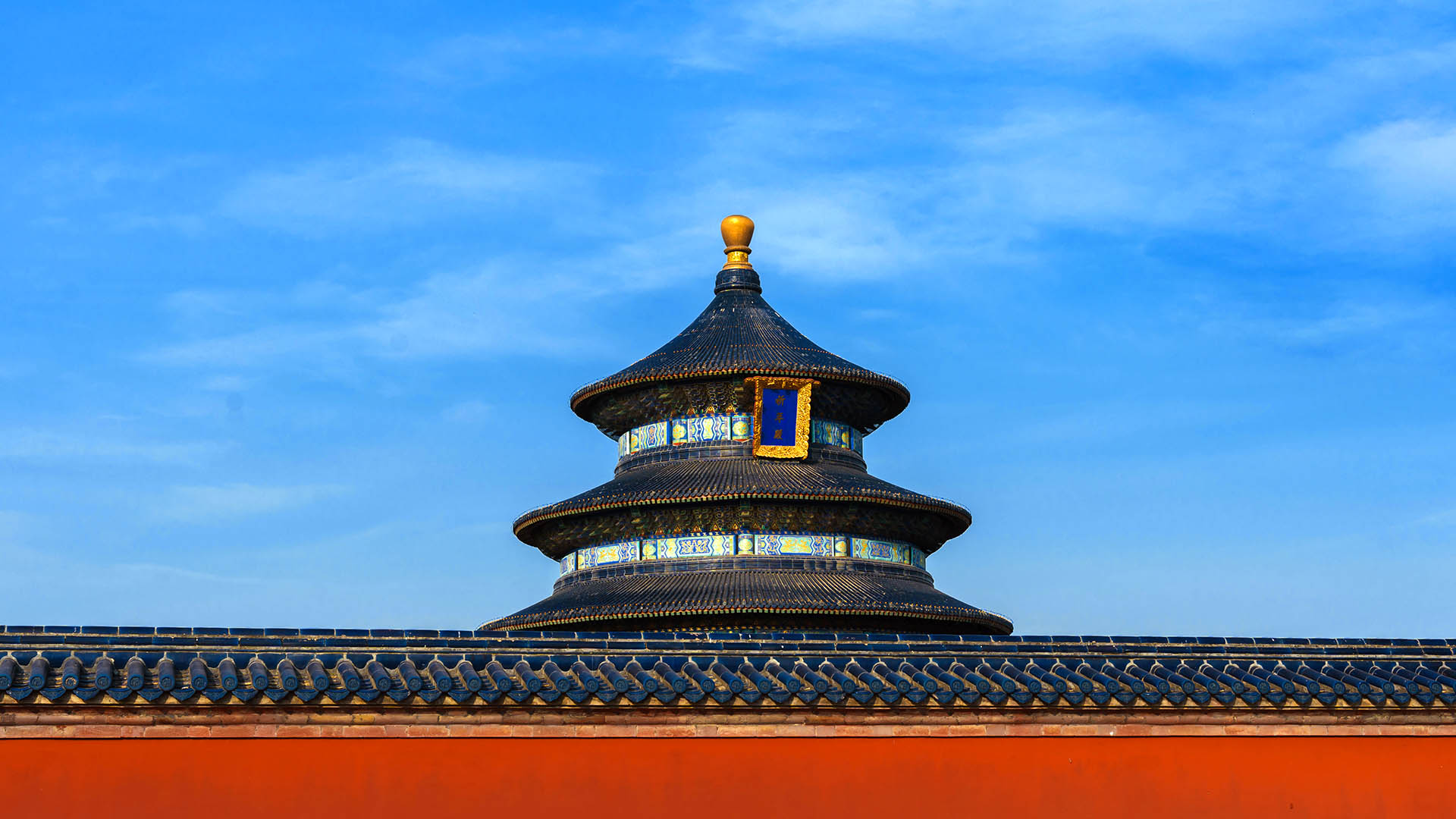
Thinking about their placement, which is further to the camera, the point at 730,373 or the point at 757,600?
the point at 730,373

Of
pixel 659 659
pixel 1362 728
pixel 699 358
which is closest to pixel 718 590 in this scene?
pixel 699 358

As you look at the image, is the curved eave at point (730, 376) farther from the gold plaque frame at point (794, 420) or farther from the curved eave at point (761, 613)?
the curved eave at point (761, 613)

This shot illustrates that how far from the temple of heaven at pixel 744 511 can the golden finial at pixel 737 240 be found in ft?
4.76

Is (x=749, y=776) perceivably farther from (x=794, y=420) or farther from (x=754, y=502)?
(x=794, y=420)

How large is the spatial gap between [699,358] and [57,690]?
46.9 ft

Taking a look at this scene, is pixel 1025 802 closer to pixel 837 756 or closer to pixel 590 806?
pixel 837 756

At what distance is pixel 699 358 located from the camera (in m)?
26.4

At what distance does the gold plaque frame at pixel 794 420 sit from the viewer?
25.7 meters

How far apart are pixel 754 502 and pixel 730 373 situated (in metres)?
2.26

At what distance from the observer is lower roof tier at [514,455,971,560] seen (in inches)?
976

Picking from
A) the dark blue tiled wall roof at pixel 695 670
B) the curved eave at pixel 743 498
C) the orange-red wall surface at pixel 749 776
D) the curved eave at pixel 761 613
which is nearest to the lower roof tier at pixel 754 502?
the curved eave at pixel 743 498

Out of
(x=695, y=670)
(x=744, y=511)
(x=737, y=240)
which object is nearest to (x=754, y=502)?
(x=744, y=511)

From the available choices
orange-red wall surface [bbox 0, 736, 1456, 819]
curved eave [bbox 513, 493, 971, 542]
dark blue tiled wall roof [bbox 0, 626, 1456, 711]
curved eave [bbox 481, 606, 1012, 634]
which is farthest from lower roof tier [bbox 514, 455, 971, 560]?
orange-red wall surface [bbox 0, 736, 1456, 819]

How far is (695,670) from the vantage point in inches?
586
